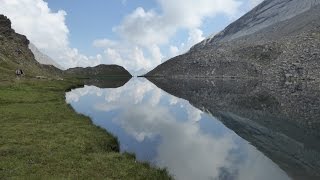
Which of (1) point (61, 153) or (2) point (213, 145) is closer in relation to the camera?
(1) point (61, 153)

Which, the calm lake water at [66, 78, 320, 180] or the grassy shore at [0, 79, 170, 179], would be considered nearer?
the grassy shore at [0, 79, 170, 179]

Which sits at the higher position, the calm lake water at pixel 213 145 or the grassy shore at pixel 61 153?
the grassy shore at pixel 61 153

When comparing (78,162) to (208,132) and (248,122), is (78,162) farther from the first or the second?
(248,122)

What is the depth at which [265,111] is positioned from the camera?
84.4 meters

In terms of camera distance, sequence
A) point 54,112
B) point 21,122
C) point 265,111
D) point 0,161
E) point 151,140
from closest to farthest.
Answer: point 0,161, point 21,122, point 151,140, point 54,112, point 265,111

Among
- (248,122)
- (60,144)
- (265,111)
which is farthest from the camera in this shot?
(265,111)

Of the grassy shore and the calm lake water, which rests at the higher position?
the grassy shore

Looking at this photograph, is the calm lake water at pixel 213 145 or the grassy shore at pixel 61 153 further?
the calm lake water at pixel 213 145

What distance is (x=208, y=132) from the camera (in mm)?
60875

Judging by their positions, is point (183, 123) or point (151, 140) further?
point (183, 123)

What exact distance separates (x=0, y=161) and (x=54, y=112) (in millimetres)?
30625

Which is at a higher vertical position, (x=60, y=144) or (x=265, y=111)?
(x=60, y=144)

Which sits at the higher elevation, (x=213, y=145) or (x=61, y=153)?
(x=61, y=153)

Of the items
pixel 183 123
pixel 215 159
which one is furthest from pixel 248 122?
pixel 215 159
